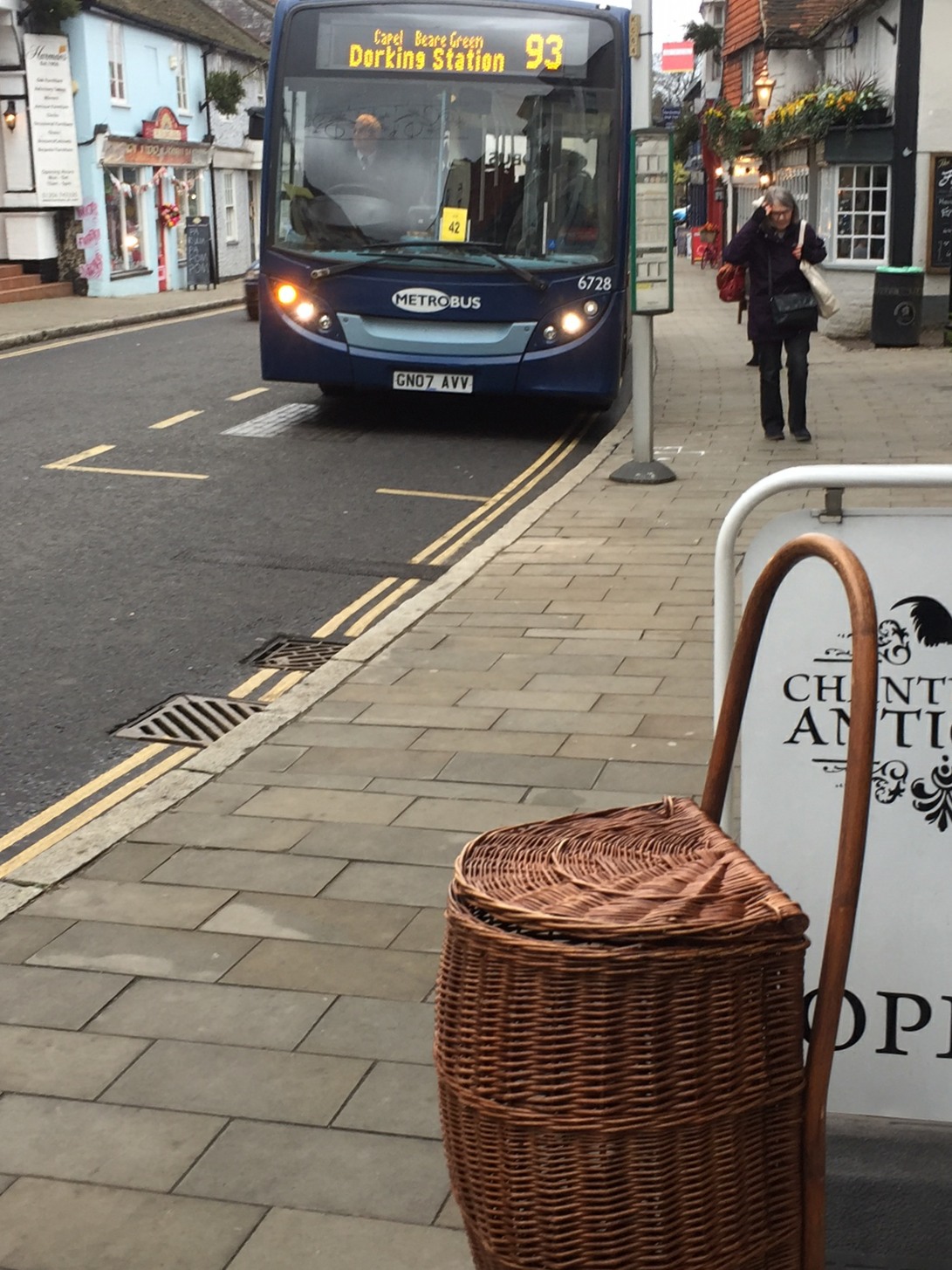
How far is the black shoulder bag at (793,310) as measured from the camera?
12625 mm

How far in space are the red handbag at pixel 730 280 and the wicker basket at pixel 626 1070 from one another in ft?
36.4

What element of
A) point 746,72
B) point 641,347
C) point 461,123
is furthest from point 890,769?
point 746,72

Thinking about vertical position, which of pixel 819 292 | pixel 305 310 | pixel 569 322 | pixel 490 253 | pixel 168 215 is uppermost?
pixel 168 215

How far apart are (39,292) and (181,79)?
37.4 ft

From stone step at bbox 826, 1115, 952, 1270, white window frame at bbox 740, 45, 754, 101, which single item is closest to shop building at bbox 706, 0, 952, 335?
white window frame at bbox 740, 45, 754, 101

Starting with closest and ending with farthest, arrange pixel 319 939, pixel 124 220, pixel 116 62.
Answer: pixel 319 939
pixel 116 62
pixel 124 220

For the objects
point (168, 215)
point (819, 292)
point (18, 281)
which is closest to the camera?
point (819, 292)

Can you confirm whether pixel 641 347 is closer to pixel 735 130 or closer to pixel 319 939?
pixel 319 939

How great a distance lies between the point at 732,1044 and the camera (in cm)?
217

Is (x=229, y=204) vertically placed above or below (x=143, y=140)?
below

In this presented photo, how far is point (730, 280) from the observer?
42.6 ft

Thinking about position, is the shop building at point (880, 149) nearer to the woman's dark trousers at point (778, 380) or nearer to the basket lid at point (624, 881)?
the woman's dark trousers at point (778, 380)

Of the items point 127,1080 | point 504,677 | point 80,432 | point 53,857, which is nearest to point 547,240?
point 80,432

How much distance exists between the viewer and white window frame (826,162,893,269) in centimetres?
2398
